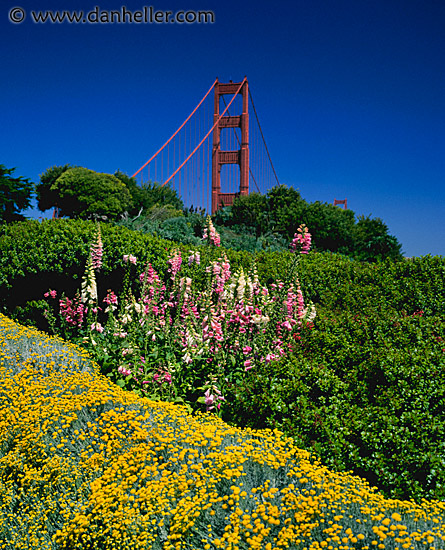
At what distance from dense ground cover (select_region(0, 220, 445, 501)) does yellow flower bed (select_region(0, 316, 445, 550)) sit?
0.43m

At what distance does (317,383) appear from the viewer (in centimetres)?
374

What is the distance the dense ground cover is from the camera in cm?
313

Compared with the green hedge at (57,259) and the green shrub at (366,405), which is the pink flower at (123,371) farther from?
the green hedge at (57,259)

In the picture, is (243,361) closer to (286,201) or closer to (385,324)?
(385,324)

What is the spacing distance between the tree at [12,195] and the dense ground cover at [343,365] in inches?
188

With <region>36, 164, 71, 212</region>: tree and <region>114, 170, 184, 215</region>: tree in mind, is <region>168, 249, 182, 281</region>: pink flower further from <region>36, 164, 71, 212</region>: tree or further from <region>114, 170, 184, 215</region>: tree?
<region>36, 164, 71, 212</region>: tree

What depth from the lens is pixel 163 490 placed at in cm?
226

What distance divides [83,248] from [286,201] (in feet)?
29.1

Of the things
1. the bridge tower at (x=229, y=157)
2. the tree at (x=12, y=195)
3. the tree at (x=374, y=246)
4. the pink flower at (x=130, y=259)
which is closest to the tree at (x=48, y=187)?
the bridge tower at (x=229, y=157)

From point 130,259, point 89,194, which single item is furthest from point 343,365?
point 89,194

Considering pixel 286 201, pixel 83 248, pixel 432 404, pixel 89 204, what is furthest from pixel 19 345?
pixel 89 204

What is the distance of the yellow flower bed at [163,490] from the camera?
202 cm

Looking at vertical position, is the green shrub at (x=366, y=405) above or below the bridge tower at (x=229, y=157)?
below

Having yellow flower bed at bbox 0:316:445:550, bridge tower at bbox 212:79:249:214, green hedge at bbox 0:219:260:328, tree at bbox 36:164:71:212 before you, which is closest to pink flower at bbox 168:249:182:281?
green hedge at bbox 0:219:260:328
